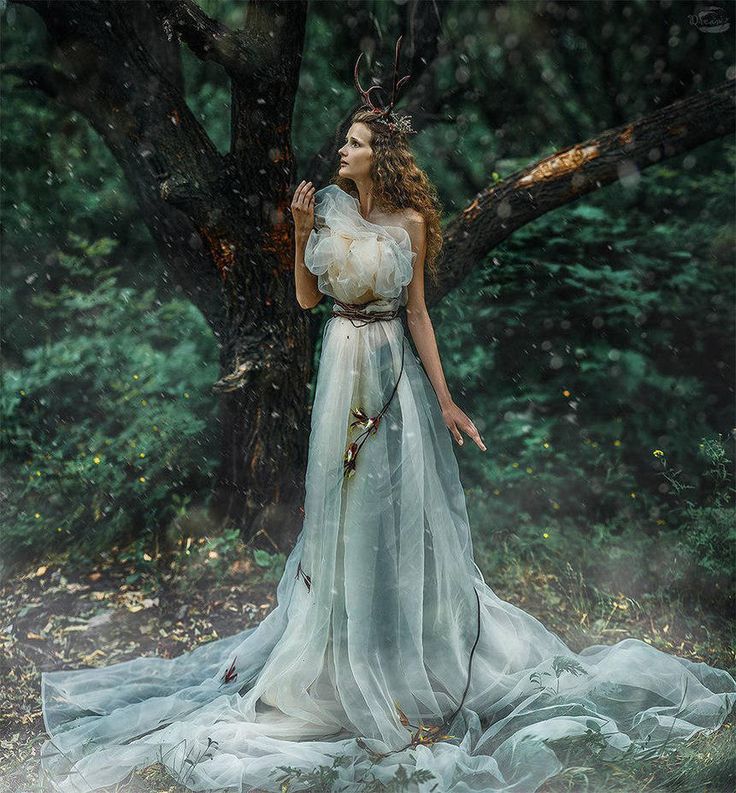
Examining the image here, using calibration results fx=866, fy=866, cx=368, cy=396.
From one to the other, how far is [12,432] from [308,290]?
2.65 meters

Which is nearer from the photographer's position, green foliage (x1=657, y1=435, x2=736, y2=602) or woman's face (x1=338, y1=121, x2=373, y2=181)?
woman's face (x1=338, y1=121, x2=373, y2=181)

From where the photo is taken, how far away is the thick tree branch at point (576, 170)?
432 cm

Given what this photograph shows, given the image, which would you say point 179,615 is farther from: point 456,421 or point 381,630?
point 456,421

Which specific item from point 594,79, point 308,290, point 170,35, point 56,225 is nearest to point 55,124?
point 56,225

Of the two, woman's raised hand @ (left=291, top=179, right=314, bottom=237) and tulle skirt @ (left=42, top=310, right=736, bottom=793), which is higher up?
woman's raised hand @ (left=291, top=179, right=314, bottom=237)

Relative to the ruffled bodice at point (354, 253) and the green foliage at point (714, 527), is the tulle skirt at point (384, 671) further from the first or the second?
the green foliage at point (714, 527)

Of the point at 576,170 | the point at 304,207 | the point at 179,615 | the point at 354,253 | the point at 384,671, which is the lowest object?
the point at 179,615

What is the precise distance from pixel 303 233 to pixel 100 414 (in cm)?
248

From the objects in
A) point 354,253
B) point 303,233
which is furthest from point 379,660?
point 303,233

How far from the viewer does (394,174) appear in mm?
2992

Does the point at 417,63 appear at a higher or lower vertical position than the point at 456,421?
higher

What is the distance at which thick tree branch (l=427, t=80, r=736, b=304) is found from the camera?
170 inches

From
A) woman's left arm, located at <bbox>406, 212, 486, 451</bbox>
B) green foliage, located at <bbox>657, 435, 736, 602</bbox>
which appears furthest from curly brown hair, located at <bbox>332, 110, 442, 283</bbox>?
green foliage, located at <bbox>657, 435, 736, 602</bbox>

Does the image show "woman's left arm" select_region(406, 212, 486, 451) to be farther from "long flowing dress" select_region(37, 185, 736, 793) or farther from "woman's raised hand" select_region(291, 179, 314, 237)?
"woman's raised hand" select_region(291, 179, 314, 237)
